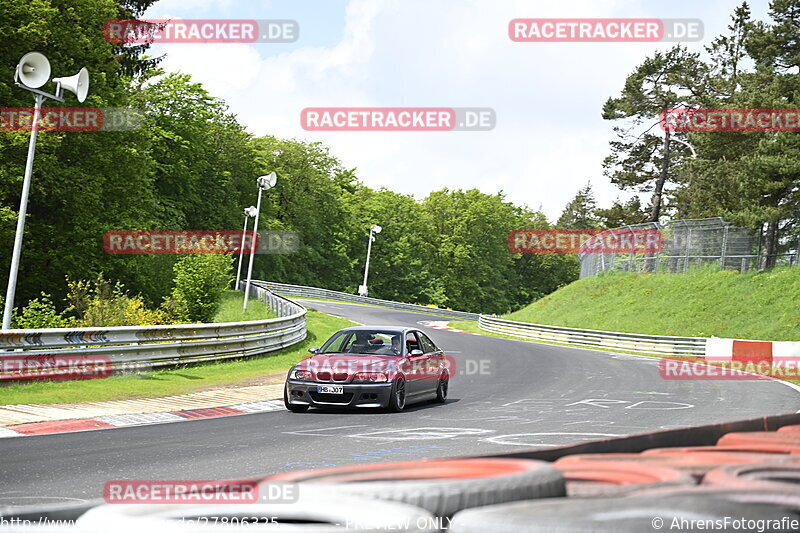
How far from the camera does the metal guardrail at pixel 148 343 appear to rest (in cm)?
1508

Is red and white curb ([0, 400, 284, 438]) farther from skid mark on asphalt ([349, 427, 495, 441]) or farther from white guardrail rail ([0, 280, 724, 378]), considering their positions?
skid mark on asphalt ([349, 427, 495, 441])

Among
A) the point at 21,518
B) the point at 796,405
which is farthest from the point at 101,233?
the point at 21,518

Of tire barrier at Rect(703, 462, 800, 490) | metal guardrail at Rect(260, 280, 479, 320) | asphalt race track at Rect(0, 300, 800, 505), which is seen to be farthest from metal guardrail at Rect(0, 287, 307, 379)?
metal guardrail at Rect(260, 280, 479, 320)

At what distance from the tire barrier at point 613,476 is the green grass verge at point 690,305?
123 feet

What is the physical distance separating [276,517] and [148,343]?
16.9 m

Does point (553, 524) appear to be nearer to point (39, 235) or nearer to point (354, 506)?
point (354, 506)

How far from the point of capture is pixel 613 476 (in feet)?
11.3

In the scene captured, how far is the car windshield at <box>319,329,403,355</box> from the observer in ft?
50.8

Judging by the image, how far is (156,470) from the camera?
829 centimetres

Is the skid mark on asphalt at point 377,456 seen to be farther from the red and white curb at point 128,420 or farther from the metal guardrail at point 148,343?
the metal guardrail at point 148,343

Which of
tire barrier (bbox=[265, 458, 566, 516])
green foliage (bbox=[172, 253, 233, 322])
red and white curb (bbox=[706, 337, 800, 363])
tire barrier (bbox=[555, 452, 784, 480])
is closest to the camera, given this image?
tire barrier (bbox=[265, 458, 566, 516])

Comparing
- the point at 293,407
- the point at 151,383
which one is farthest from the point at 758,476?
the point at 151,383

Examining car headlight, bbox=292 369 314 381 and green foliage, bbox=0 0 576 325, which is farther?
green foliage, bbox=0 0 576 325

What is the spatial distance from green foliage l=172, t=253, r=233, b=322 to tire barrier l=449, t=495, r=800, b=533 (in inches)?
1119
